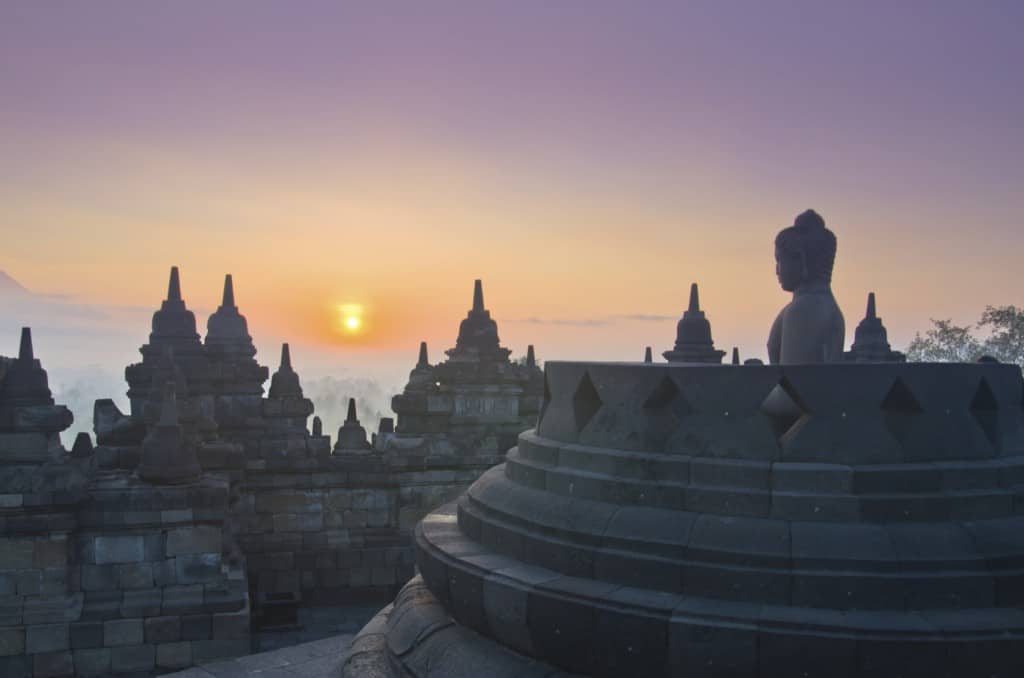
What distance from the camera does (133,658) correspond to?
29.5 feet

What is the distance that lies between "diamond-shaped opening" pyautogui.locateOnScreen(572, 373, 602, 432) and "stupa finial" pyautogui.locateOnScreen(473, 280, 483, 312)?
11187 millimetres

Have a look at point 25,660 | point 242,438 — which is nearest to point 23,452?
point 25,660

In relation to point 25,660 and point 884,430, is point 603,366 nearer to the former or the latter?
point 884,430

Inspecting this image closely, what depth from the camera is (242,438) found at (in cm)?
1318

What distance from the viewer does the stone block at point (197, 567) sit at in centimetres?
927

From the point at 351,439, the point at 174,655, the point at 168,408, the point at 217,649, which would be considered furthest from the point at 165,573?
the point at 351,439

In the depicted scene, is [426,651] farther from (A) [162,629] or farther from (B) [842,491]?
(A) [162,629]

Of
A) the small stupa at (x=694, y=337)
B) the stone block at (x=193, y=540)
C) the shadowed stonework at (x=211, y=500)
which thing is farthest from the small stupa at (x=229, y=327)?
the stone block at (x=193, y=540)

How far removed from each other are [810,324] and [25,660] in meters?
8.34

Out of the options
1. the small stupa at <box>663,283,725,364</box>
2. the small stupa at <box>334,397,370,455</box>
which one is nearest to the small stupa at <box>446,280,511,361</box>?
the small stupa at <box>334,397,370,455</box>

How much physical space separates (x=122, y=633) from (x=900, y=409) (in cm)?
805

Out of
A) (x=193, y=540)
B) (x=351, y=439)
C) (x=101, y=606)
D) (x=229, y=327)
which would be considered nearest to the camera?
(x=101, y=606)

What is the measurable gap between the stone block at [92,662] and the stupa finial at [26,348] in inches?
127

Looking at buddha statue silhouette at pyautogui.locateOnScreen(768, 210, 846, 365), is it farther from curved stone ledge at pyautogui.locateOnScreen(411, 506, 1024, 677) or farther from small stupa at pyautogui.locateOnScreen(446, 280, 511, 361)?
small stupa at pyautogui.locateOnScreen(446, 280, 511, 361)
